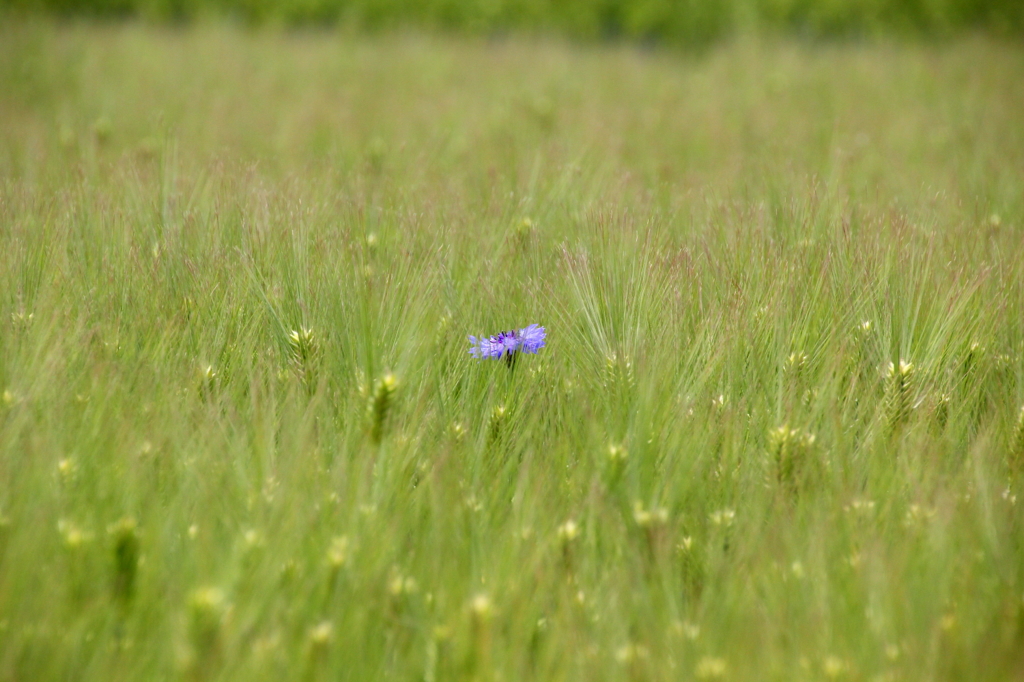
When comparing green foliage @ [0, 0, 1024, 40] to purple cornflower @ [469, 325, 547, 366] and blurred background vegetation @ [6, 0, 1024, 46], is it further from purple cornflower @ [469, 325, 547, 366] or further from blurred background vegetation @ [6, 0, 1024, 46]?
purple cornflower @ [469, 325, 547, 366]

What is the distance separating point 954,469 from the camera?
→ 1788 mm

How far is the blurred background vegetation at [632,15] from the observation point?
8.52 metres

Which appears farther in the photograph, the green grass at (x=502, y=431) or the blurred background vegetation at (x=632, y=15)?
the blurred background vegetation at (x=632, y=15)

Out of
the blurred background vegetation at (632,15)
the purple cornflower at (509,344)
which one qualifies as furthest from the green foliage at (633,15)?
the purple cornflower at (509,344)

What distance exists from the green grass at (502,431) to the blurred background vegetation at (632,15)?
5961mm

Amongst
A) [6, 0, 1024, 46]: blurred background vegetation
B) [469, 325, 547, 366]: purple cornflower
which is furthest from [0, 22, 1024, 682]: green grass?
[6, 0, 1024, 46]: blurred background vegetation

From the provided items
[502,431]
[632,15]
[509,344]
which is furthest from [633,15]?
[502,431]

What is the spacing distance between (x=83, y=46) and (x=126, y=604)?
6.23 metres

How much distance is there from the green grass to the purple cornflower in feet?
0.15

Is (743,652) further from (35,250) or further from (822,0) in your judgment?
(822,0)

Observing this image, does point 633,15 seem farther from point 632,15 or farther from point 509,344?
point 509,344

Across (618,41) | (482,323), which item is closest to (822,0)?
(618,41)

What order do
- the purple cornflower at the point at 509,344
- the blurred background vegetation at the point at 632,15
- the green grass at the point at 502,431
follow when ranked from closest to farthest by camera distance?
the green grass at the point at 502,431 → the purple cornflower at the point at 509,344 → the blurred background vegetation at the point at 632,15

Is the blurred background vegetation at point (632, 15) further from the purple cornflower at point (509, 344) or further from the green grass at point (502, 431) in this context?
the purple cornflower at point (509, 344)
